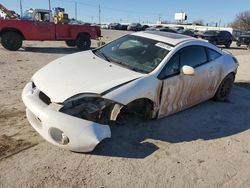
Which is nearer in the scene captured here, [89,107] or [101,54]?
[89,107]

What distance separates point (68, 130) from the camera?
4008 millimetres

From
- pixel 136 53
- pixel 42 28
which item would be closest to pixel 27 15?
pixel 42 28

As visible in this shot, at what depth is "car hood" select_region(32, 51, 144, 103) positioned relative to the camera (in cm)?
434

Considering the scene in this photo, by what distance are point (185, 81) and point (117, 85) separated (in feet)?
5.45

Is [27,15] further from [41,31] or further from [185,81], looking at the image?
[185,81]

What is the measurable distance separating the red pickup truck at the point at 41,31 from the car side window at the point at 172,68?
11612 millimetres

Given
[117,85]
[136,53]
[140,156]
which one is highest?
[136,53]

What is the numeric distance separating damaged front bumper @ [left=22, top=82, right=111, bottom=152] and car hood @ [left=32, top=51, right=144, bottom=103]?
22 centimetres

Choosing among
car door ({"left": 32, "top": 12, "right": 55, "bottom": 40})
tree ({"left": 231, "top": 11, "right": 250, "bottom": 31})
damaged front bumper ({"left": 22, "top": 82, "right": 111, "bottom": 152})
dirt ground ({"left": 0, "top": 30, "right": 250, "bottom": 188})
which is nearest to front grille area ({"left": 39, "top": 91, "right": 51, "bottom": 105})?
damaged front bumper ({"left": 22, "top": 82, "right": 111, "bottom": 152})

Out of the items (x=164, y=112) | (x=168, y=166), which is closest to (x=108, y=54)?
(x=164, y=112)

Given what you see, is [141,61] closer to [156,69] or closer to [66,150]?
[156,69]

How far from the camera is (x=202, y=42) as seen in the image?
654 cm

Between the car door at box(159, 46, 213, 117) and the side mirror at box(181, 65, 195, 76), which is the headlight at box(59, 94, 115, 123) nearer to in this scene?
the car door at box(159, 46, 213, 117)

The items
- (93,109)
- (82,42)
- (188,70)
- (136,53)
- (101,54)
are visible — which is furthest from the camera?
(82,42)
